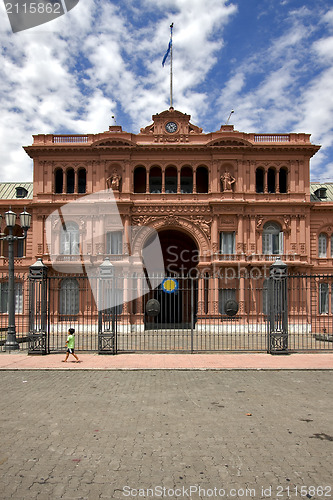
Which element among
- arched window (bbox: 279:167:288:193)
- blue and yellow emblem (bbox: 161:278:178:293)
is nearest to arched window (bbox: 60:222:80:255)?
blue and yellow emblem (bbox: 161:278:178:293)

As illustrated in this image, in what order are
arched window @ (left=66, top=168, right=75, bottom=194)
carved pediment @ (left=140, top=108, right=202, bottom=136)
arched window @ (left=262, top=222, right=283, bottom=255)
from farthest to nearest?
arched window @ (left=66, top=168, right=75, bottom=194) < carved pediment @ (left=140, top=108, right=202, bottom=136) < arched window @ (left=262, top=222, right=283, bottom=255)

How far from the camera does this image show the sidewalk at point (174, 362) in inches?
493

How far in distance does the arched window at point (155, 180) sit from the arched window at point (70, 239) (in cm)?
650

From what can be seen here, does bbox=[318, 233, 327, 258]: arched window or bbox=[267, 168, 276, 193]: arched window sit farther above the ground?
bbox=[267, 168, 276, 193]: arched window

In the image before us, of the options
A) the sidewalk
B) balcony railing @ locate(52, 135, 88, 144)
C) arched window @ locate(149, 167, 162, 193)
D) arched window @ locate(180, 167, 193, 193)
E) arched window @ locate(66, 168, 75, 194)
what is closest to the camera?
the sidewalk

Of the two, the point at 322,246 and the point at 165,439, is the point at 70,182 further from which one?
the point at 165,439

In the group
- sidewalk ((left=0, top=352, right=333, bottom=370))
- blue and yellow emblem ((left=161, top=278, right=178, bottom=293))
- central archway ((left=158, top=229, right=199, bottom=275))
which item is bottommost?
sidewalk ((left=0, top=352, right=333, bottom=370))

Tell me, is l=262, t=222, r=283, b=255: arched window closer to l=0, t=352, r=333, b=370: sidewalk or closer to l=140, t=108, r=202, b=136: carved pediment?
l=140, t=108, r=202, b=136: carved pediment

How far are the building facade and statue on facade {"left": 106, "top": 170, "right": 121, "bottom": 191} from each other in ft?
0.24

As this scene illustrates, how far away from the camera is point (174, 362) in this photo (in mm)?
13547

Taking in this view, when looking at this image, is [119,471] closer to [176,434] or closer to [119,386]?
[176,434]

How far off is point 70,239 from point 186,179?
33.0ft

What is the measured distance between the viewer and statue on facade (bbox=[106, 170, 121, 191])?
28703mm

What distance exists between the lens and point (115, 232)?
29000mm
